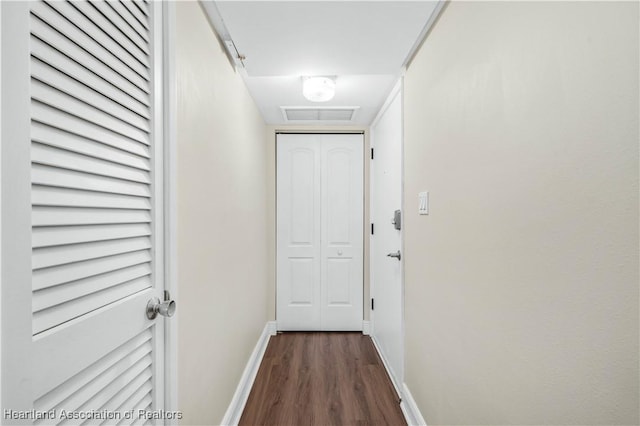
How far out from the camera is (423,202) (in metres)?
1.63

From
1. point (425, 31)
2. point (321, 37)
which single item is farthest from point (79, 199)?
point (425, 31)

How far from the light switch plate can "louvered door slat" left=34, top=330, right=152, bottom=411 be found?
1283mm

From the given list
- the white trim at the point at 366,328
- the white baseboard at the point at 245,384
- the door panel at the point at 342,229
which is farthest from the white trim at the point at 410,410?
the door panel at the point at 342,229

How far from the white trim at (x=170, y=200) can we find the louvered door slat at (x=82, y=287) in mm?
125

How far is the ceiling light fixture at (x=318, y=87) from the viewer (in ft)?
6.93

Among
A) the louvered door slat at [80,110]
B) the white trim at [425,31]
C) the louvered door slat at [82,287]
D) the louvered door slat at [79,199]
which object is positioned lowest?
the louvered door slat at [82,287]

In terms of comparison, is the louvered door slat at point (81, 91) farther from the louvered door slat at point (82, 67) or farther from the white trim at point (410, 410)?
the white trim at point (410, 410)

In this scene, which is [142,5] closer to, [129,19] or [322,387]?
[129,19]

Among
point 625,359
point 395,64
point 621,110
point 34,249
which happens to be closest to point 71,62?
point 34,249

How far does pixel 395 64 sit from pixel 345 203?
157cm

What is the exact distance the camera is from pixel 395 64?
185 centimetres

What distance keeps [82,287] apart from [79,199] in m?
0.19

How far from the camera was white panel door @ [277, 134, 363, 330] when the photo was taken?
3219 mm

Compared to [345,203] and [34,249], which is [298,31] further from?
[345,203]
